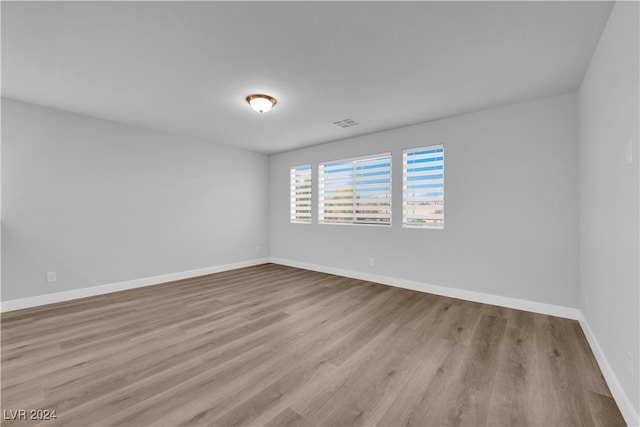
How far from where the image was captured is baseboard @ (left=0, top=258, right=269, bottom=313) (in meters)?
3.22

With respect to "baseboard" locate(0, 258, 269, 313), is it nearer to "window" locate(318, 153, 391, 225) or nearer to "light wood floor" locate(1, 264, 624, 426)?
"light wood floor" locate(1, 264, 624, 426)

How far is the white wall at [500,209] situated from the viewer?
2.98 metres

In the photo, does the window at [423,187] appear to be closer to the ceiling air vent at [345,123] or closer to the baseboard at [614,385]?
the ceiling air vent at [345,123]

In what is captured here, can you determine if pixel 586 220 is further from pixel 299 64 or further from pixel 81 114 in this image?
pixel 81 114

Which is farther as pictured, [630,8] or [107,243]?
[107,243]

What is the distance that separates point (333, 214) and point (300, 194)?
98 centimetres

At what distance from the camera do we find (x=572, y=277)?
9.59 feet

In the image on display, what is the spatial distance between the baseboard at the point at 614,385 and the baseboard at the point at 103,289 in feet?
17.3

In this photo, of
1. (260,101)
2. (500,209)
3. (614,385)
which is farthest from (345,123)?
(614,385)

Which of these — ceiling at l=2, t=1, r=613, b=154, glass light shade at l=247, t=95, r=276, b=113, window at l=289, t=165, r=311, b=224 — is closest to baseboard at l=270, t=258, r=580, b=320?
window at l=289, t=165, r=311, b=224

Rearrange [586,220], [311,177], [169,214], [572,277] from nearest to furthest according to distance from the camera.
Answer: [586,220] → [572,277] → [169,214] → [311,177]

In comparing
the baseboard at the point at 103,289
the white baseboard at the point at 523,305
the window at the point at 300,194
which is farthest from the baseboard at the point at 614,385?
the baseboard at the point at 103,289

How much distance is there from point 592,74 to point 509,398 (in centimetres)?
277

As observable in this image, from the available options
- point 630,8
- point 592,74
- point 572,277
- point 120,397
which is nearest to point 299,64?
point 630,8
